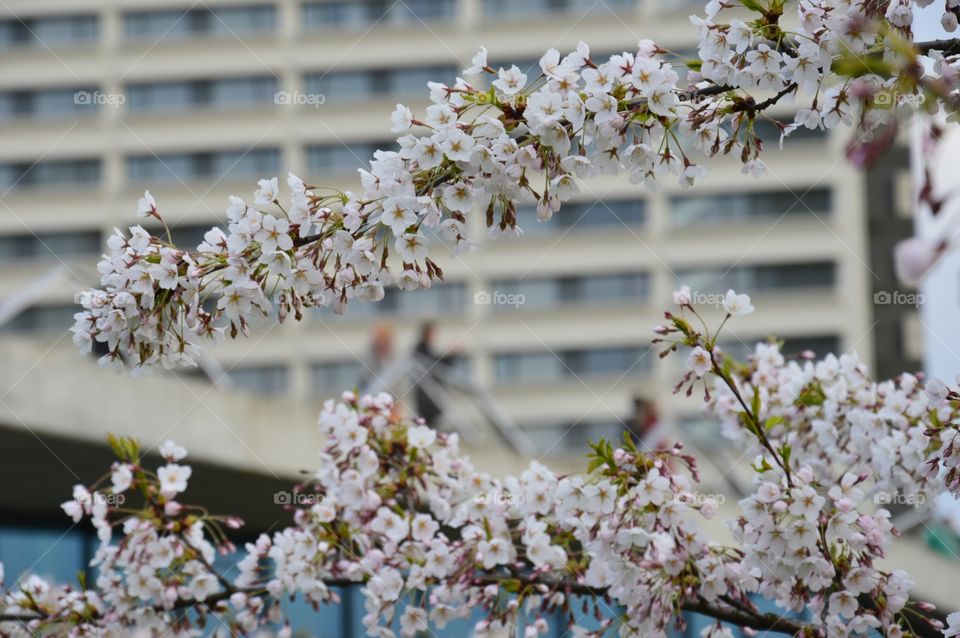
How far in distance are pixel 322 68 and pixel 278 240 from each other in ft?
113

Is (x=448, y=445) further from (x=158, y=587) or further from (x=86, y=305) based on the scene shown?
(x=86, y=305)

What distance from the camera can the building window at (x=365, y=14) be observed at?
36.7 metres

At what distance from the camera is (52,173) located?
3766 centimetres

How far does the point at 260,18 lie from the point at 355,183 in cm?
532

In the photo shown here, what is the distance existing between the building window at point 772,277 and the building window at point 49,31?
17.2m

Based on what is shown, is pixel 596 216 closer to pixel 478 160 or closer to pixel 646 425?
pixel 646 425

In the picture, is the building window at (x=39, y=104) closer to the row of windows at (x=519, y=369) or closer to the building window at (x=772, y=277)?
the row of windows at (x=519, y=369)

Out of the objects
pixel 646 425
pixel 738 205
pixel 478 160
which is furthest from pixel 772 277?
pixel 478 160

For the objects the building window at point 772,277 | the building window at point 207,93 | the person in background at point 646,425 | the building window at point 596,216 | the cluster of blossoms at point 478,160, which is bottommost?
the cluster of blossoms at point 478,160

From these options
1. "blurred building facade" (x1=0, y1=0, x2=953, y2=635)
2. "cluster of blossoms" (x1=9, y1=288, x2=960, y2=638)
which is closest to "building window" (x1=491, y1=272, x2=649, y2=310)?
"blurred building facade" (x1=0, y1=0, x2=953, y2=635)

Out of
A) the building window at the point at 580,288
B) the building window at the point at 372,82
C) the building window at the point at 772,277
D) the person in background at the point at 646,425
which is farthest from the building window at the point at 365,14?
the person in background at the point at 646,425

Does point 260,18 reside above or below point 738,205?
above

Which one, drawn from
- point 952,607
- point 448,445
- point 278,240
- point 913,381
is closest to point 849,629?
point 913,381

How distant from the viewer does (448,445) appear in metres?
3.93
